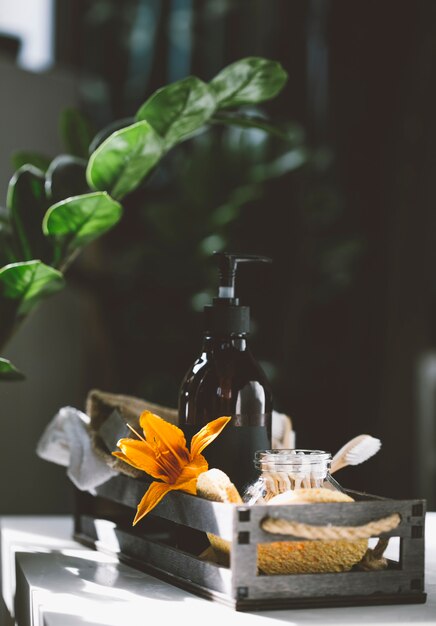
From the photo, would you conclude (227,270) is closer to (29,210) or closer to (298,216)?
(29,210)

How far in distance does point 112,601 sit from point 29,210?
44cm

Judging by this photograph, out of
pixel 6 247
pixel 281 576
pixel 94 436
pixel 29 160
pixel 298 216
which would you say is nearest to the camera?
pixel 281 576

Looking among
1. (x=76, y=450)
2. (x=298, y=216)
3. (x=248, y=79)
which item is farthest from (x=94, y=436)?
(x=298, y=216)

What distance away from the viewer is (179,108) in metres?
0.91

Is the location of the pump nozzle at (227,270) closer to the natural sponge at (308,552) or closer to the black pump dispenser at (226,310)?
the black pump dispenser at (226,310)

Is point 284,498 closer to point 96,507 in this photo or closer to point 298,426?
point 96,507

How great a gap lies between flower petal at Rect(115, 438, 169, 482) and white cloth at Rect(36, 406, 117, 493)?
0.48 ft

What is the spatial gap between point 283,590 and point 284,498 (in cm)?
6

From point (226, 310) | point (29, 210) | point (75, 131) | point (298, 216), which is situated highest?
point (298, 216)

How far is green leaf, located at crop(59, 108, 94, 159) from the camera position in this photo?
3.63 ft

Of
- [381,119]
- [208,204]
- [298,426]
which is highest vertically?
[381,119]

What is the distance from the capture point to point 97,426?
0.90 meters

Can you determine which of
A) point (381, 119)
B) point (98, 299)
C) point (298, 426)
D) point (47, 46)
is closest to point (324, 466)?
point (98, 299)

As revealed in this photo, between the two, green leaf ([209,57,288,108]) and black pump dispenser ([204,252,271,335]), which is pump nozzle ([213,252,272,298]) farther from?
green leaf ([209,57,288,108])
